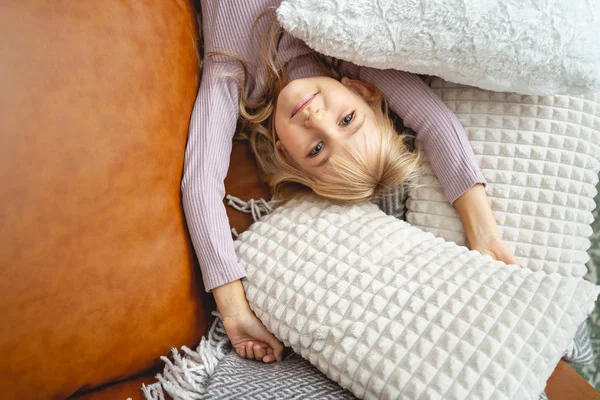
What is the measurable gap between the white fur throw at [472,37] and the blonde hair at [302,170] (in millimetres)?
146

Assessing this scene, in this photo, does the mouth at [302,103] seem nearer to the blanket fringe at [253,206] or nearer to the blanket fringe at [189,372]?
the blanket fringe at [253,206]

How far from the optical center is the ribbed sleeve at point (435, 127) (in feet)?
3.01

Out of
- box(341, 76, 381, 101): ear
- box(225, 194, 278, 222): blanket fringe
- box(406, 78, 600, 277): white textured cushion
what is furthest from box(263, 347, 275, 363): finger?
box(341, 76, 381, 101): ear

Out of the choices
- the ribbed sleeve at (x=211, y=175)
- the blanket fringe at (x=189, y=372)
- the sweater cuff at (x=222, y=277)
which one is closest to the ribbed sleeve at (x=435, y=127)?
the ribbed sleeve at (x=211, y=175)

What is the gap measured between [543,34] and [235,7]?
2.05 feet

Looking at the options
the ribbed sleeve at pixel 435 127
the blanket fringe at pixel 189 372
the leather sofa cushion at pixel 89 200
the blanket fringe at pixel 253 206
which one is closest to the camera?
the leather sofa cushion at pixel 89 200

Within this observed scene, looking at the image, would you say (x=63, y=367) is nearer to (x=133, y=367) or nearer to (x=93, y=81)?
(x=133, y=367)

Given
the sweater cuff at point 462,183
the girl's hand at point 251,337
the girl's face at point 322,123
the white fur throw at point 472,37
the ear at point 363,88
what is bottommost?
the girl's hand at point 251,337

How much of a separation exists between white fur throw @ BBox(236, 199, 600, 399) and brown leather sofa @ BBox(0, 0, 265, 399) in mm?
186

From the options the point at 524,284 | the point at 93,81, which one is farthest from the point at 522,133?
the point at 93,81

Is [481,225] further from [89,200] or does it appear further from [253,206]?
[89,200]

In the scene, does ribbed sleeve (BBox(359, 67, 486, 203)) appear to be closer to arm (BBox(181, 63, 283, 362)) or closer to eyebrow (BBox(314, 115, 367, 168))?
eyebrow (BBox(314, 115, 367, 168))

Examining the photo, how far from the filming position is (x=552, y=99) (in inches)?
36.4

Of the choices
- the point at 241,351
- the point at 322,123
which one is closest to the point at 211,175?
the point at 322,123
